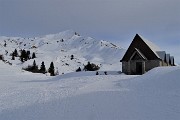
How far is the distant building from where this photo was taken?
161 feet

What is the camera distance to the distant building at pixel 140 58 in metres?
49.1

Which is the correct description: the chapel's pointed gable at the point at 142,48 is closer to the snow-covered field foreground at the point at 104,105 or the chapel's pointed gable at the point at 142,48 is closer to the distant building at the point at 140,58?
the distant building at the point at 140,58

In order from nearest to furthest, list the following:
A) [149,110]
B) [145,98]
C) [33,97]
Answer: [149,110] < [145,98] < [33,97]

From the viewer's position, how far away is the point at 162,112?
13.8 metres

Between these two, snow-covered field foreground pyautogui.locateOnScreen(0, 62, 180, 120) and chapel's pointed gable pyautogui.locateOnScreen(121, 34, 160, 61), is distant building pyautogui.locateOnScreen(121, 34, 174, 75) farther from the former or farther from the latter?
snow-covered field foreground pyautogui.locateOnScreen(0, 62, 180, 120)

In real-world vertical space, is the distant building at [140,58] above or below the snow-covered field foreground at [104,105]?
above

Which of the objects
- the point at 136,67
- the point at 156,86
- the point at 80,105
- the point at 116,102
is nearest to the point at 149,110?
the point at 116,102

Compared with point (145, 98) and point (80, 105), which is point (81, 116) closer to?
point (80, 105)

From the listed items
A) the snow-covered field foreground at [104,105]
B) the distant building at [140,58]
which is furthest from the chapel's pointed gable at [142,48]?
the snow-covered field foreground at [104,105]

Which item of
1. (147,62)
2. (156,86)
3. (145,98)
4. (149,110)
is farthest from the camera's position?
(147,62)

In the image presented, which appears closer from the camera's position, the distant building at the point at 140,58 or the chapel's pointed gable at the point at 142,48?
the distant building at the point at 140,58

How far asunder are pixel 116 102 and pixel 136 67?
33.8 metres

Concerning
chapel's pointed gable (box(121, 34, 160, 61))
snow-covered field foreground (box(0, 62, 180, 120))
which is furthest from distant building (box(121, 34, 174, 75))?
snow-covered field foreground (box(0, 62, 180, 120))

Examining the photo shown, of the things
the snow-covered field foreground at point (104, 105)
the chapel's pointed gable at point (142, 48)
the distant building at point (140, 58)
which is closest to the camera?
the snow-covered field foreground at point (104, 105)
